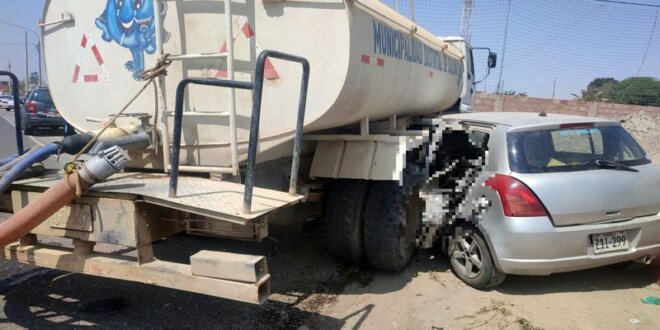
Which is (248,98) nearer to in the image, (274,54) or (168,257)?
(274,54)

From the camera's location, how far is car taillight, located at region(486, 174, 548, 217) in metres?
3.86

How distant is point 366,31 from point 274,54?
1.01 metres

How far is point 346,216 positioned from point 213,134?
1.51 metres

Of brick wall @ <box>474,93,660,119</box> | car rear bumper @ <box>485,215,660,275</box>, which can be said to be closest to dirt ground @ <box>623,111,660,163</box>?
brick wall @ <box>474,93,660,119</box>

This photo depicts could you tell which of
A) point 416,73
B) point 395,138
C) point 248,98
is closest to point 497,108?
point 416,73

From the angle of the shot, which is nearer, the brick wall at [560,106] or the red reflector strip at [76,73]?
the red reflector strip at [76,73]

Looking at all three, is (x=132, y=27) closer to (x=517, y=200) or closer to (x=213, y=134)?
(x=213, y=134)

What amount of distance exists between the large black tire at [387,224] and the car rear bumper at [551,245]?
0.85 meters

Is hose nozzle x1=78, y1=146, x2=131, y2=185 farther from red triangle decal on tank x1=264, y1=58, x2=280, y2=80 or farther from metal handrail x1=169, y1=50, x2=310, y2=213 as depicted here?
red triangle decal on tank x1=264, y1=58, x2=280, y2=80

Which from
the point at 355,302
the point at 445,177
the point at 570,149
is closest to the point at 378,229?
the point at 355,302

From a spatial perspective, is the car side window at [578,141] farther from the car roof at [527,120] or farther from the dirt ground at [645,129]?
the dirt ground at [645,129]

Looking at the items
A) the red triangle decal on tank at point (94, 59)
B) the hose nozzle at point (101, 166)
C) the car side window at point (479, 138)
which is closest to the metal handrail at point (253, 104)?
A: the hose nozzle at point (101, 166)

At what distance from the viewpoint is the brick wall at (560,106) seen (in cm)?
1477

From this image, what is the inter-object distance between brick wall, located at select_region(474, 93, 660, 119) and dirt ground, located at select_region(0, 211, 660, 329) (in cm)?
1150
